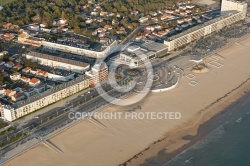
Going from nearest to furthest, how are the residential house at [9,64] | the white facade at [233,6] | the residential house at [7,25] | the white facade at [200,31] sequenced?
the residential house at [9,64], the white facade at [200,31], the residential house at [7,25], the white facade at [233,6]

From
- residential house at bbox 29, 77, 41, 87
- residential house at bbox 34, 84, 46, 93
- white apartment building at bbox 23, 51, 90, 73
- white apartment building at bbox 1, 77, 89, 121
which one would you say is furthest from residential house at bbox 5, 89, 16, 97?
white apartment building at bbox 23, 51, 90, 73

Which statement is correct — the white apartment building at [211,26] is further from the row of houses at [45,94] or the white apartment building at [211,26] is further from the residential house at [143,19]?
the row of houses at [45,94]

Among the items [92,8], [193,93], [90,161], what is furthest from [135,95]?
[92,8]

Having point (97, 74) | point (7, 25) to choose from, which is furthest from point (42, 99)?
point (7, 25)

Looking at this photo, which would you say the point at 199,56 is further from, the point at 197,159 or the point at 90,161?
the point at 90,161

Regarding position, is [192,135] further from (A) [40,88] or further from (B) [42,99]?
(A) [40,88]

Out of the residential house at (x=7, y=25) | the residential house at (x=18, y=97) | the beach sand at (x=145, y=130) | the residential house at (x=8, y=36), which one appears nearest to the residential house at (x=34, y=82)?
the residential house at (x=18, y=97)
